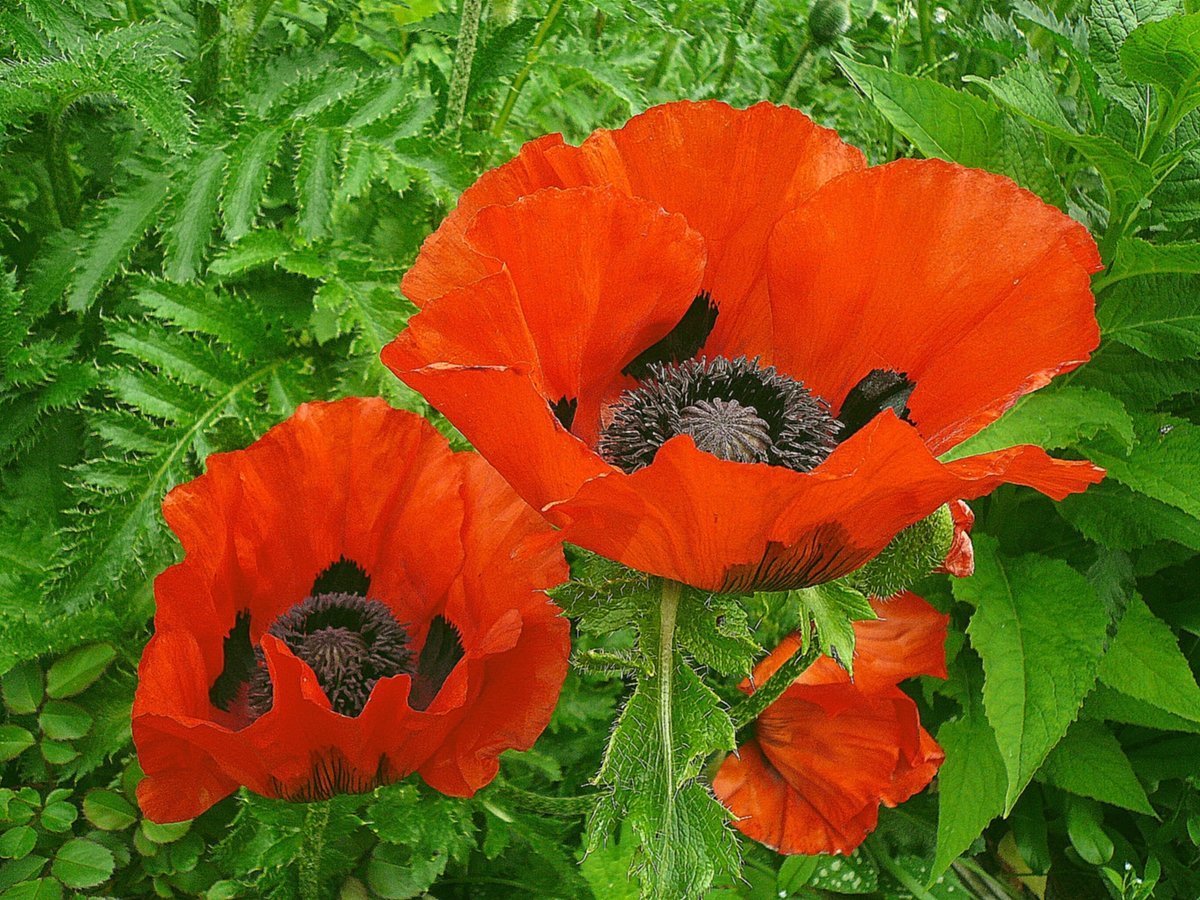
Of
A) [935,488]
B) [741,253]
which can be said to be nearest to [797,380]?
[741,253]

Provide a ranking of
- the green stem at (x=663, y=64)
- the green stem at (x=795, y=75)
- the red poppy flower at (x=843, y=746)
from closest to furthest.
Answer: the red poppy flower at (x=843, y=746)
the green stem at (x=795, y=75)
the green stem at (x=663, y=64)

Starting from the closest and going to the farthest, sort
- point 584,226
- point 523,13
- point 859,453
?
point 859,453 < point 584,226 < point 523,13

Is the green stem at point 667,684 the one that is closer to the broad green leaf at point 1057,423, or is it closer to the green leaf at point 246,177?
the broad green leaf at point 1057,423

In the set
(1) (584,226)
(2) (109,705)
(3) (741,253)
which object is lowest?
(2) (109,705)

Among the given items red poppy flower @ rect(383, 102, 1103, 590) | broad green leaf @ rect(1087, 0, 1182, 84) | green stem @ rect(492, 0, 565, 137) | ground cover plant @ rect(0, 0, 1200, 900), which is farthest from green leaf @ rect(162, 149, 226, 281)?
broad green leaf @ rect(1087, 0, 1182, 84)

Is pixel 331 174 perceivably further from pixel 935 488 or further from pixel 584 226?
pixel 935 488

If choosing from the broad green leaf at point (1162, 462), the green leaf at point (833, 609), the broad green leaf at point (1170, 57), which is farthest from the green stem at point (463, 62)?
the broad green leaf at point (1162, 462)

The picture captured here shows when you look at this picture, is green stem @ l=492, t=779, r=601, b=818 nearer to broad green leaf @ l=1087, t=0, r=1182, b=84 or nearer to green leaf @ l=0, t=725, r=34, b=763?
green leaf @ l=0, t=725, r=34, b=763
